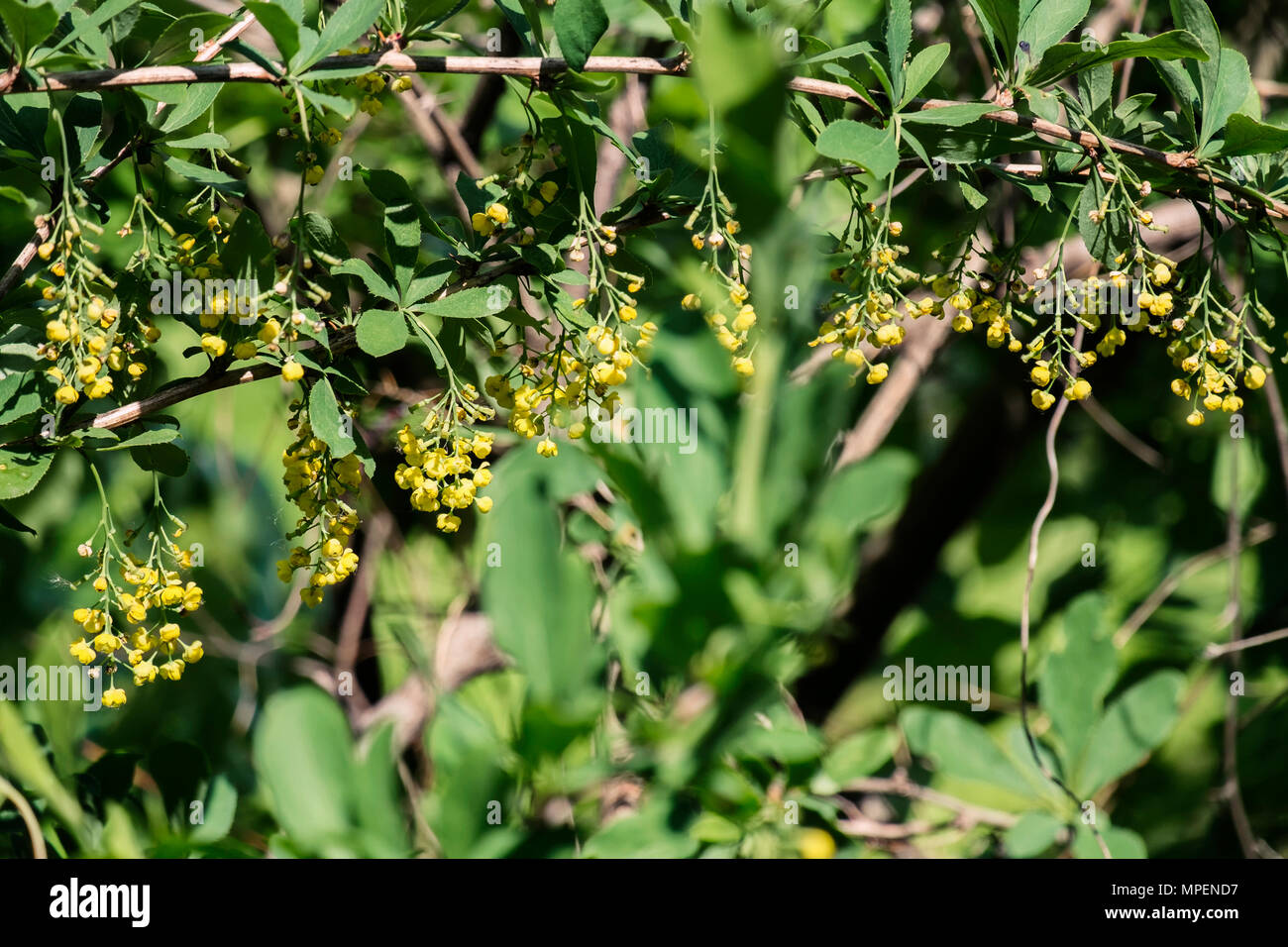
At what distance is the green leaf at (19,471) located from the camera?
61cm

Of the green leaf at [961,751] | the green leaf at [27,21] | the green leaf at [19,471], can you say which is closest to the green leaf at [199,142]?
the green leaf at [27,21]

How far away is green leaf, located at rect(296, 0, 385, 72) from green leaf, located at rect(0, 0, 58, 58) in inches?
5.1

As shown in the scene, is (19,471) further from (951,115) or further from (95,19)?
(951,115)

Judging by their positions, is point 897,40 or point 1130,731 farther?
point 1130,731

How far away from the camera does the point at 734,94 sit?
0.76 feet

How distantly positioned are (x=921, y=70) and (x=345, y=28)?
0.36 m

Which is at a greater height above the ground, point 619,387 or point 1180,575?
point 619,387

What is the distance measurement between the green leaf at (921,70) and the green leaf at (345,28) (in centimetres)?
33

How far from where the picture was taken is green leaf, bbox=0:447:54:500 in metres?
0.61

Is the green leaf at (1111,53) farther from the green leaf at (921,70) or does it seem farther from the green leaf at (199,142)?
the green leaf at (199,142)

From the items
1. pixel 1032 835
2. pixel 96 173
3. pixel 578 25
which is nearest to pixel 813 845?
pixel 1032 835

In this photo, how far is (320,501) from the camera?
632 mm
